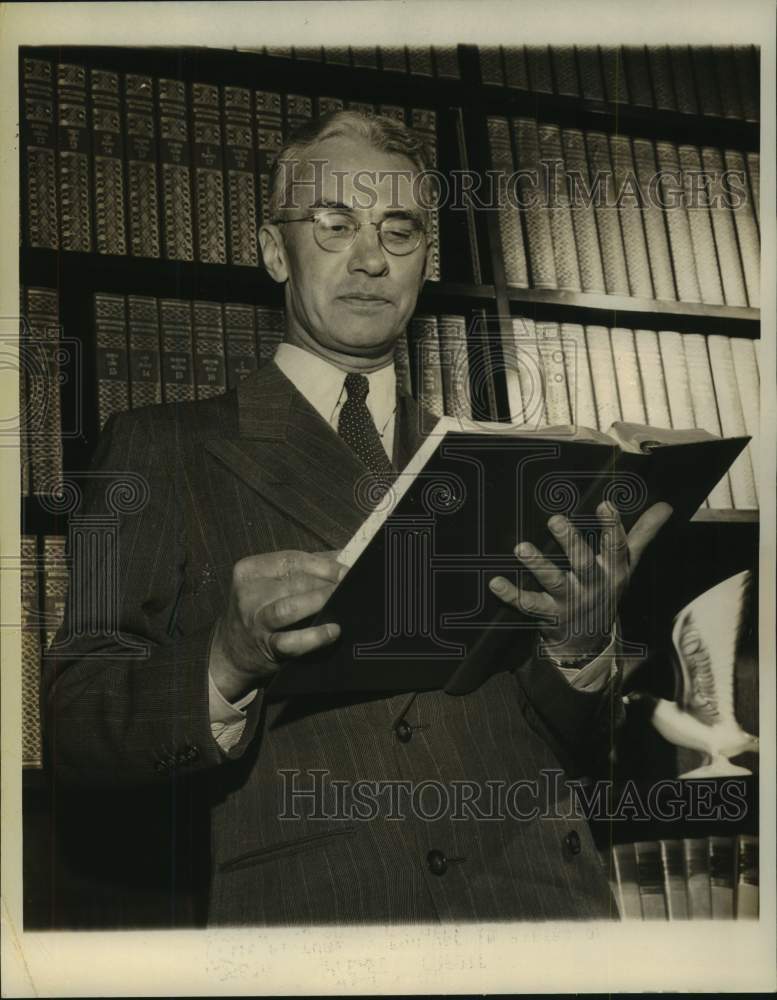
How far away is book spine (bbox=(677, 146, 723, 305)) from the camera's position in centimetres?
228

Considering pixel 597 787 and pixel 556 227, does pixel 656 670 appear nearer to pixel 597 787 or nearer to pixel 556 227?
pixel 597 787

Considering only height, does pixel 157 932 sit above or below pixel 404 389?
below

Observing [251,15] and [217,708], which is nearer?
[217,708]

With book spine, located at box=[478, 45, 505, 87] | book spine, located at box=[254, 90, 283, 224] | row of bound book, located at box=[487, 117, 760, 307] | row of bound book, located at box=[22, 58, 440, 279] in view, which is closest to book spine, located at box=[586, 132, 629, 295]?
row of bound book, located at box=[487, 117, 760, 307]

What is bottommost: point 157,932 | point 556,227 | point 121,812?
point 157,932

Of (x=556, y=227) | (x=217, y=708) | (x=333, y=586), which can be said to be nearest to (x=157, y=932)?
(x=217, y=708)

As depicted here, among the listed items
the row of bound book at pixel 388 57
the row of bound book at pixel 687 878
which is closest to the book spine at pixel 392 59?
the row of bound book at pixel 388 57

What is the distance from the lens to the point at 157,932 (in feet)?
6.82

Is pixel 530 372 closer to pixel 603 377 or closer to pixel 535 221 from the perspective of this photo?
pixel 603 377

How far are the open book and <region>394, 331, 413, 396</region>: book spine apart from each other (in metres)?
0.10

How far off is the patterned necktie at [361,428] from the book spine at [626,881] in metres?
0.79

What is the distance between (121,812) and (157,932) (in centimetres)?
22

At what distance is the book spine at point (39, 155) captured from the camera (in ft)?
6.83

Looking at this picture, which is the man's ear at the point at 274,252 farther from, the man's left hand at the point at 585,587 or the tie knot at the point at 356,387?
the man's left hand at the point at 585,587
